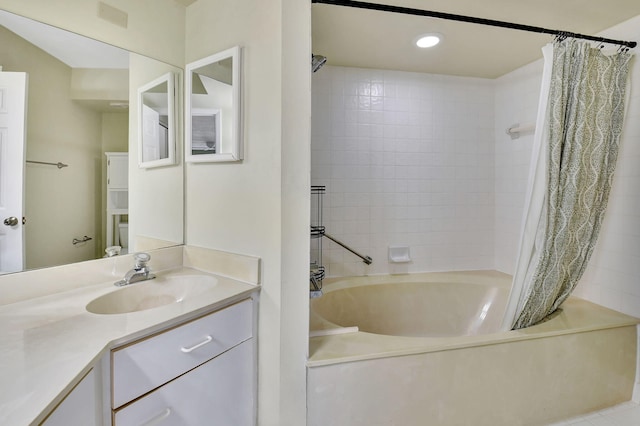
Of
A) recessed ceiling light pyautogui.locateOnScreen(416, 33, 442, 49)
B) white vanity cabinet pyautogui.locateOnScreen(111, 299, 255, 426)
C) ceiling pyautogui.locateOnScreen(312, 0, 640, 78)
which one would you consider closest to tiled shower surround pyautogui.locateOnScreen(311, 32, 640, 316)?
ceiling pyautogui.locateOnScreen(312, 0, 640, 78)

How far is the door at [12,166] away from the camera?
1097 millimetres

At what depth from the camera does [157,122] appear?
1600 mm

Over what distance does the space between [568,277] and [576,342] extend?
346mm

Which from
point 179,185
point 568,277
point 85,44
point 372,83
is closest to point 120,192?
point 179,185

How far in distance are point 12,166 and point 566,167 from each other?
8.17 ft

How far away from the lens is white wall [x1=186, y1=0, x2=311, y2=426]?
129 centimetres

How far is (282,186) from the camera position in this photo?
4.24 ft

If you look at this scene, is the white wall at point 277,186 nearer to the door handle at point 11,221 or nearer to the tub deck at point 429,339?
the tub deck at point 429,339

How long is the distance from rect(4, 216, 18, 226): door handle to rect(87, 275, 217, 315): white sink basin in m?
0.40

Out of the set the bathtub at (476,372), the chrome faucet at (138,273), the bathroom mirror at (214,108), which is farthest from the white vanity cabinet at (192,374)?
the bathroom mirror at (214,108)

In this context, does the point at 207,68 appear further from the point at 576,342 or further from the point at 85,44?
the point at 576,342

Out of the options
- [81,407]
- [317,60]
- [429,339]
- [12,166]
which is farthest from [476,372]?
[12,166]

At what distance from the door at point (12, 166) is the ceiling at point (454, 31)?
134 centimetres

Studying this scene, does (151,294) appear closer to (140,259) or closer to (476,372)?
(140,259)
